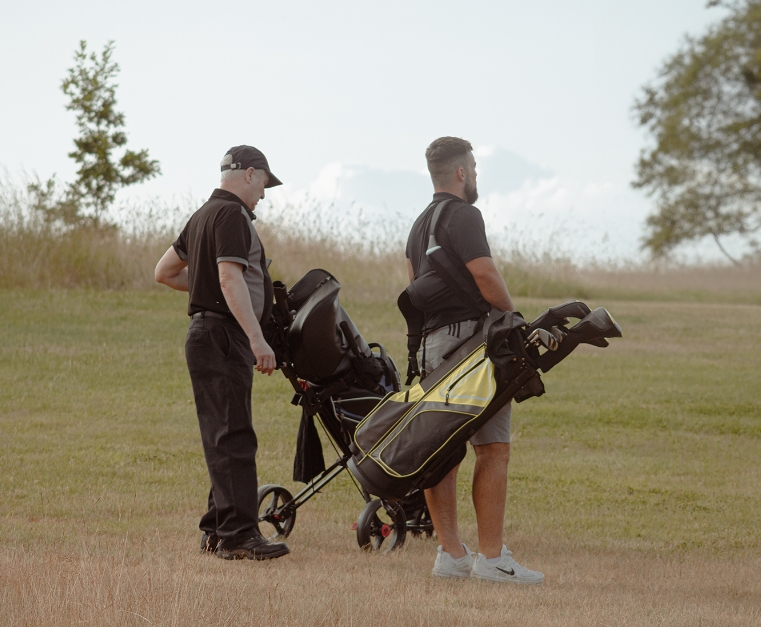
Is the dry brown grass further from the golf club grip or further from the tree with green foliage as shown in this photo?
the tree with green foliage

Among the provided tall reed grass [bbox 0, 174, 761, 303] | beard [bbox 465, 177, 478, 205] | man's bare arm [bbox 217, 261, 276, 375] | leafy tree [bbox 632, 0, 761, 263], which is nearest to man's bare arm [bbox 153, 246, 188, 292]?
man's bare arm [bbox 217, 261, 276, 375]

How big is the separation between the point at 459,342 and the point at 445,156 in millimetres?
907

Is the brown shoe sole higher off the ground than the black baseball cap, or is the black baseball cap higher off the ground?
the black baseball cap

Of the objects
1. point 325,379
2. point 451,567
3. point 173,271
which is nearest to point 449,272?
point 325,379

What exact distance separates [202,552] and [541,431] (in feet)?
18.8

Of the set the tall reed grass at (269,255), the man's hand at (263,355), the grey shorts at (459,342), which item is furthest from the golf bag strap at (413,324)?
the tall reed grass at (269,255)

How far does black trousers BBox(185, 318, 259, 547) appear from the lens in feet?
17.1

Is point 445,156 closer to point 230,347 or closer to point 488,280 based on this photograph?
point 488,280

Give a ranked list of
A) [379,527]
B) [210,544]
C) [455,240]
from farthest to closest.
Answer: [379,527] < [210,544] < [455,240]

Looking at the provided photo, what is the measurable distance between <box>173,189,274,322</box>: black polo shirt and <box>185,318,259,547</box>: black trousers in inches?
5.2

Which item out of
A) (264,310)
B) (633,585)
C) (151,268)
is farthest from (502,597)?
(151,268)

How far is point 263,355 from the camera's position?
5066 mm

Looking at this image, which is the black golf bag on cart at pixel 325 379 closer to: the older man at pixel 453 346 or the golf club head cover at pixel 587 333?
the older man at pixel 453 346

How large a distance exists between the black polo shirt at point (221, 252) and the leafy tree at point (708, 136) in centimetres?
3495
